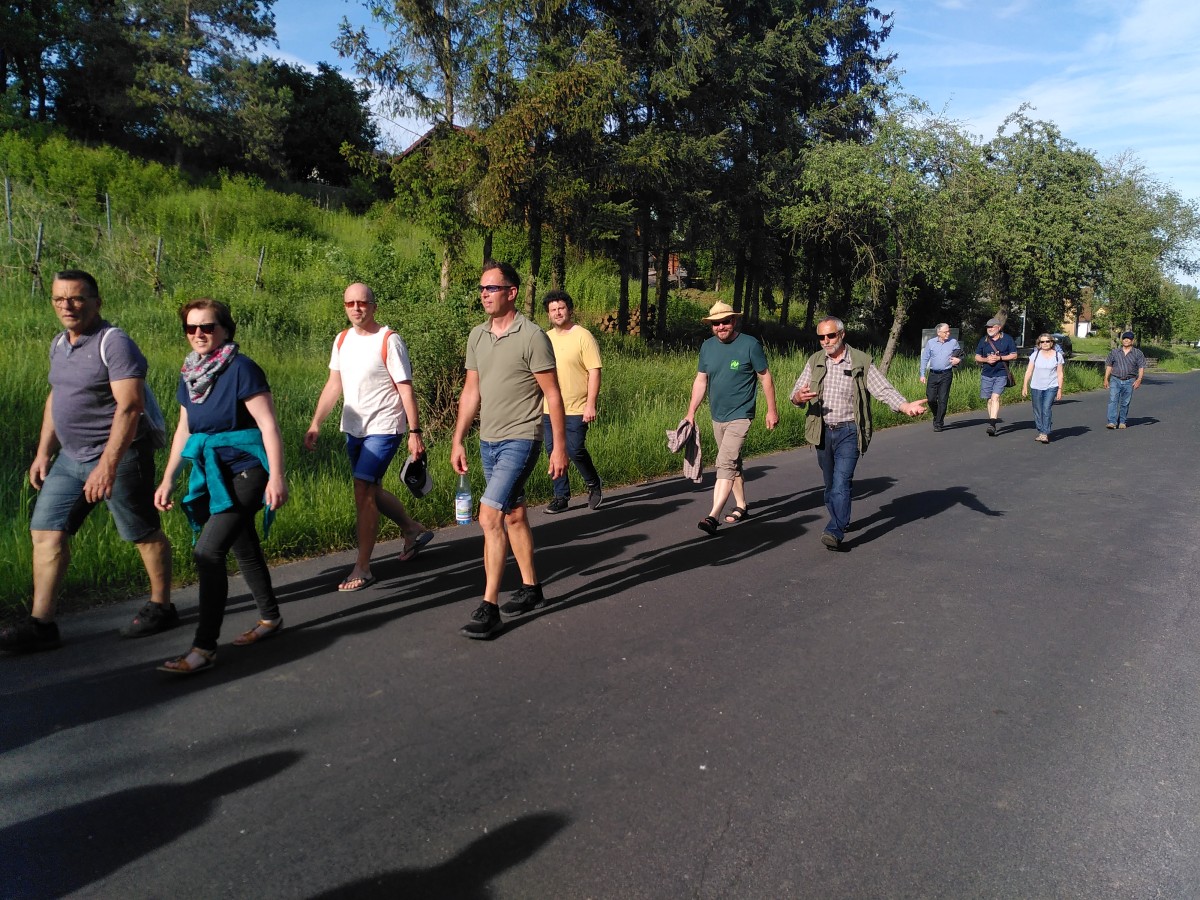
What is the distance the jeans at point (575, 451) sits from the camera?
809cm

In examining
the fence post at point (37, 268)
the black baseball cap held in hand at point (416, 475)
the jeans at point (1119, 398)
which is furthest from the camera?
the jeans at point (1119, 398)

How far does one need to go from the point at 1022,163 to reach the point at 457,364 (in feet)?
84.4

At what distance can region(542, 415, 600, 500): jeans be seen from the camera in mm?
8085

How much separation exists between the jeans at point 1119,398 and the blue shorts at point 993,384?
2.59 m

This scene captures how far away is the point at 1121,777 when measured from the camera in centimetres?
352

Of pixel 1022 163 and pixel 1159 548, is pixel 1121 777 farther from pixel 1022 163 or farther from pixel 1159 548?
pixel 1022 163

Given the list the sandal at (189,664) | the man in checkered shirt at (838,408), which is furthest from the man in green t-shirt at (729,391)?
the sandal at (189,664)

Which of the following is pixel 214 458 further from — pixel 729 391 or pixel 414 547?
pixel 729 391

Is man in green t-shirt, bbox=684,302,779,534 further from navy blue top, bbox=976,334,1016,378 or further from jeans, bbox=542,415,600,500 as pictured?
navy blue top, bbox=976,334,1016,378

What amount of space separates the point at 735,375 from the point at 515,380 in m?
3.10

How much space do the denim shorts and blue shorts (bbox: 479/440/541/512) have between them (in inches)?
72.2

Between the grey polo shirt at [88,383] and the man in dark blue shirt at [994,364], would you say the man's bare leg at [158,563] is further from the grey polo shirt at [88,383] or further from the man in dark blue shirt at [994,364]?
the man in dark blue shirt at [994,364]


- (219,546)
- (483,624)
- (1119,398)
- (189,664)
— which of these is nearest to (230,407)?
(219,546)

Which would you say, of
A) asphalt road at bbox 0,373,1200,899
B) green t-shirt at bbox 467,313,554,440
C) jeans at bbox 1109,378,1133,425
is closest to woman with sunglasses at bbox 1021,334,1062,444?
jeans at bbox 1109,378,1133,425
